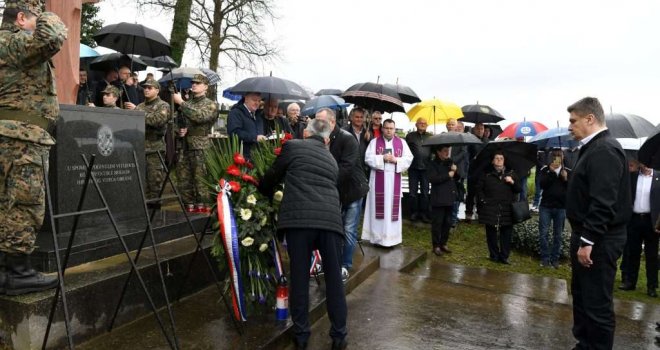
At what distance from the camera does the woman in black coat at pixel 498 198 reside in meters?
7.49

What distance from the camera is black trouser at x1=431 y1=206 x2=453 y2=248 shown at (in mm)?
7758

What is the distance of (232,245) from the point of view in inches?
148

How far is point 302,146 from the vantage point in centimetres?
383

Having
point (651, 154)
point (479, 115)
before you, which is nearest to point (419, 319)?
point (651, 154)

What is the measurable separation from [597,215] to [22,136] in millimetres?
3973

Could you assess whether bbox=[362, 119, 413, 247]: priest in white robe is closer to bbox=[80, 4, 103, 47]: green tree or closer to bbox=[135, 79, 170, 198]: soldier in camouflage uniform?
bbox=[135, 79, 170, 198]: soldier in camouflage uniform

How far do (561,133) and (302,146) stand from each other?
534 centimetres

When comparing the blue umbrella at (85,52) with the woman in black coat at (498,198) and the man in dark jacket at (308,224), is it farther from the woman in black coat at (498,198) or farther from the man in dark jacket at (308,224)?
the woman in black coat at (498,198)

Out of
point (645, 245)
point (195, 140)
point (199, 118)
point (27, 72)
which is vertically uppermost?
point (27, 72)

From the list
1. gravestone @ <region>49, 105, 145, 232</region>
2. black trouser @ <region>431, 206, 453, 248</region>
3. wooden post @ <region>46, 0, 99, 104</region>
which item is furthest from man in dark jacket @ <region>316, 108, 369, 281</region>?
black trouser @ <region>431, 206, 453, 248</region>

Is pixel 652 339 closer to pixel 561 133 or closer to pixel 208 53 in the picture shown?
pixel 561 133

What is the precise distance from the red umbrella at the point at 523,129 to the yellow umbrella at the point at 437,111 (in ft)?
3.77

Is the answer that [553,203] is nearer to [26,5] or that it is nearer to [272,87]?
[272,87]

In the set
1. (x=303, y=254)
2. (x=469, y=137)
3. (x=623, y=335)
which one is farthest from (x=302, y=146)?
(x=469, y=137)
